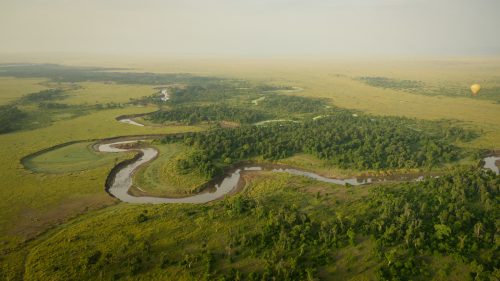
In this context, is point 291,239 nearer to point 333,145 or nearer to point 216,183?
point 216,183

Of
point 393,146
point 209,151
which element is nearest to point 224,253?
point 209,151

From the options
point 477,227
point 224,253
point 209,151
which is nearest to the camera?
point 224,253

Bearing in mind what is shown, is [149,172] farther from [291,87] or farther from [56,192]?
[291,87]

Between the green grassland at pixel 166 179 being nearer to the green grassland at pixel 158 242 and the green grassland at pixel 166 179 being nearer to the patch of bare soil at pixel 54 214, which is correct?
the patch of bare soil at pixel 54 214

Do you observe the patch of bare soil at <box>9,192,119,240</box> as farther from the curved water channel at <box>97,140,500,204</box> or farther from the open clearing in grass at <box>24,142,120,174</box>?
the open clearing in grass at <box>24,142,120,174</box>

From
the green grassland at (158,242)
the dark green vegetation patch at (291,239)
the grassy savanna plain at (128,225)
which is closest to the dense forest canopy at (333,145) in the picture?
the grassy savanna plain at (128,225)

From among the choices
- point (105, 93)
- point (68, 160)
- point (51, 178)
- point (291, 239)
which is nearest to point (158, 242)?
point (291, 239)

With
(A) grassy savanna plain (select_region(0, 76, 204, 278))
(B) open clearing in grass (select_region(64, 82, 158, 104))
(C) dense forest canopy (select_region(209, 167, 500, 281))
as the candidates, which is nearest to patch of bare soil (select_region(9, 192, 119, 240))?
(A) grassy savanna plain (select_region(0, 76, 204, 278))
